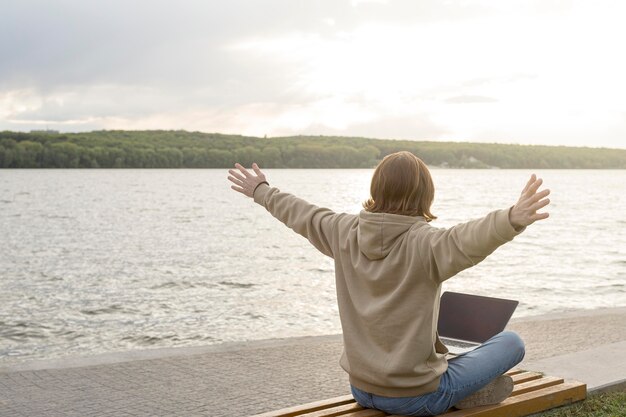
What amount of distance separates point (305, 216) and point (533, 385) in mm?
1930

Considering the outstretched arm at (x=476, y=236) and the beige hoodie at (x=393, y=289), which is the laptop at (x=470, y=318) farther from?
the outstretched arm at (x=476, y=236)

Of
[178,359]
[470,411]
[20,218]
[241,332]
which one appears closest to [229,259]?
[241,332]

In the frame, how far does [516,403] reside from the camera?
4.48 metres

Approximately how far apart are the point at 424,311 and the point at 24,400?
12.4 feet

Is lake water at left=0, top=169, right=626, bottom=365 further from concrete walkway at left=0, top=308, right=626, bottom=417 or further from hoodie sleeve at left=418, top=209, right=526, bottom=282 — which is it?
hoodie sleeve at left=418, top=209, right=526, bottom=282

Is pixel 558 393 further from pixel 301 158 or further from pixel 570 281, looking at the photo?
pixel 301 158

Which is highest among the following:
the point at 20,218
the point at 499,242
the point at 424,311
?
the point at 499,242

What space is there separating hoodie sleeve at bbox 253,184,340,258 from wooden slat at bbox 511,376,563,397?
61.0 inches

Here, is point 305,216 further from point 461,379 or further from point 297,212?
point 461,379

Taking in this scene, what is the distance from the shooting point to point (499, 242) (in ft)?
11.1

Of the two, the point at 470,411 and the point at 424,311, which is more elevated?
the point at 424,311

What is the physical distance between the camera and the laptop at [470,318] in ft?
14.7

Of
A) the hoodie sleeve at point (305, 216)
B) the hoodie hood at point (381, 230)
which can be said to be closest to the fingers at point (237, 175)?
the hoodie sleeve at point (305, 216)

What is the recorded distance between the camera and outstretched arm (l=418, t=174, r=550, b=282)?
3332 mm
